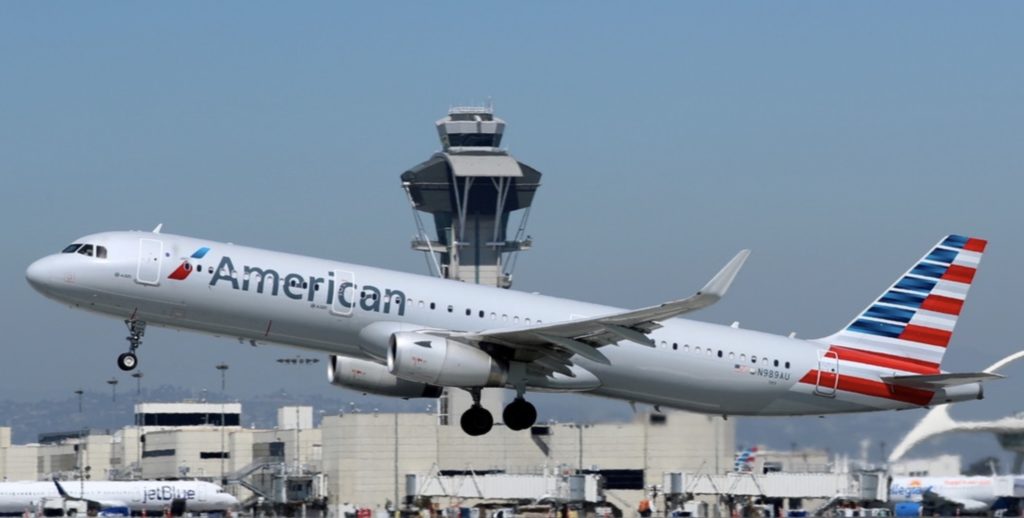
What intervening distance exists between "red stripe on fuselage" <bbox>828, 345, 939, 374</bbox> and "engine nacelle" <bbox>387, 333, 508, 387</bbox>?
977cm

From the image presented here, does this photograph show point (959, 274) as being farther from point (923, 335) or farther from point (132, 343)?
point (132, 343)

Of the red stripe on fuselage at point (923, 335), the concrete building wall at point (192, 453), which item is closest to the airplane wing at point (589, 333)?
the red stripe on fuselage at point (923, 335)

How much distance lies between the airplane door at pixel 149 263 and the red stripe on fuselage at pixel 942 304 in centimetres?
2038

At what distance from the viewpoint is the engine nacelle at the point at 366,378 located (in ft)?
143

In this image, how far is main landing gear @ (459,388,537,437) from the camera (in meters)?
42.5

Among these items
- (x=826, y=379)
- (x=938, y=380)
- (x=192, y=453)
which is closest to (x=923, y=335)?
(x=938, y=380)

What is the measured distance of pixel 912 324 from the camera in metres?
45.0

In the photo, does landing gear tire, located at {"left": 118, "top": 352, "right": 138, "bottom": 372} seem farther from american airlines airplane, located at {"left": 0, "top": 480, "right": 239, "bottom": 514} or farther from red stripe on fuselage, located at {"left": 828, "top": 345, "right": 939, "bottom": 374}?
american airlines airplane, located at {"left": 0, "top": 480, "right": 239, "bottom": 514}

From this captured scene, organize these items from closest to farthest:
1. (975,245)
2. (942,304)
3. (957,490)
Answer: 1. (942,304)
2. (975,245)
3. (957,490)

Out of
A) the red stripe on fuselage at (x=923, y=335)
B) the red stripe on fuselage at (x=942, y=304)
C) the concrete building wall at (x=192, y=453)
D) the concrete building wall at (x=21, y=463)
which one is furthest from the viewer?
the concrete building wall at (x=21, y=463)

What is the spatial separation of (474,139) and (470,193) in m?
7.22

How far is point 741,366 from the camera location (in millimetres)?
43125

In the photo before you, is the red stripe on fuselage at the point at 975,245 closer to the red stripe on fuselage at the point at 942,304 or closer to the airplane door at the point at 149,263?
the red stripe on fuselage at the point at 942,304

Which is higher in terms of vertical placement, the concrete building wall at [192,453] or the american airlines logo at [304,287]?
the american airlines logo at [304,287]
